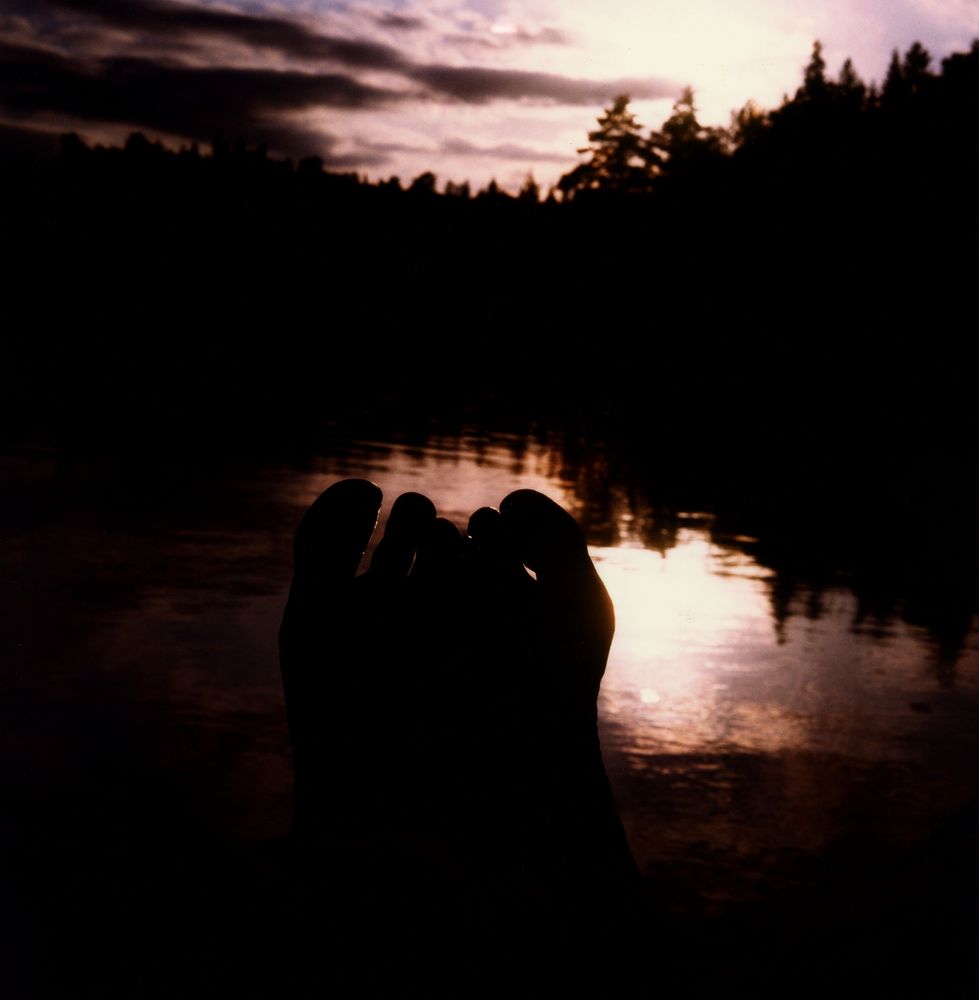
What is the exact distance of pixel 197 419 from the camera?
1688 cm

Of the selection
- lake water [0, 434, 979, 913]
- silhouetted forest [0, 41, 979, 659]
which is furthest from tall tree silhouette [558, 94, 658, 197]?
lake water [0, 434, 979, 913]

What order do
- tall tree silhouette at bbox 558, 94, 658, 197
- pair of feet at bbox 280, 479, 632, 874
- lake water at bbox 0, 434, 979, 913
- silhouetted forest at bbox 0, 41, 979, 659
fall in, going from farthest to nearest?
tall tree silhouette at bbox 558, 94, 658, 197, silhouetted forest at bbox 0, 41, 979, 659, lake water at bbox 0, 434, 979, 913, pair of feet at bbox 280, 479, 632, 874

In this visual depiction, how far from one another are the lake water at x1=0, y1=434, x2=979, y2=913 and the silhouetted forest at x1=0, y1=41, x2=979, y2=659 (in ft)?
4.76

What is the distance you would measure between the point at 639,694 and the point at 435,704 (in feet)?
13.2

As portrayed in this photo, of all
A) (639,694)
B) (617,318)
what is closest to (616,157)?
(617,318)

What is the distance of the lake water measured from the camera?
4.73 m

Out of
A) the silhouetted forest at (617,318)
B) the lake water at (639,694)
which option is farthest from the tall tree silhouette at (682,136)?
the lake water at (639,694)

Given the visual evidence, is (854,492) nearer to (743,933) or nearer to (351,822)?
(743,933)

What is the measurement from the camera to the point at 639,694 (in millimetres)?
6410

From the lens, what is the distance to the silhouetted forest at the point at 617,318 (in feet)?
49.6

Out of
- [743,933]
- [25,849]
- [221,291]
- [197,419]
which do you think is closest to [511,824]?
[743,933]

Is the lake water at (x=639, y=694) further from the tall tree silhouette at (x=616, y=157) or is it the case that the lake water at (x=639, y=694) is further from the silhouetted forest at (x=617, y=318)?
the tall tree silhouette at (x=616, y=157)

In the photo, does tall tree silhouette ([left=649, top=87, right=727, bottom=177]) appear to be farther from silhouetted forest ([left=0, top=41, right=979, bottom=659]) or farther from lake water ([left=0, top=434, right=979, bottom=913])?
lake water ([left=0, top=434, right=979, bottom=913])

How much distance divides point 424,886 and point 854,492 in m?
13.8
